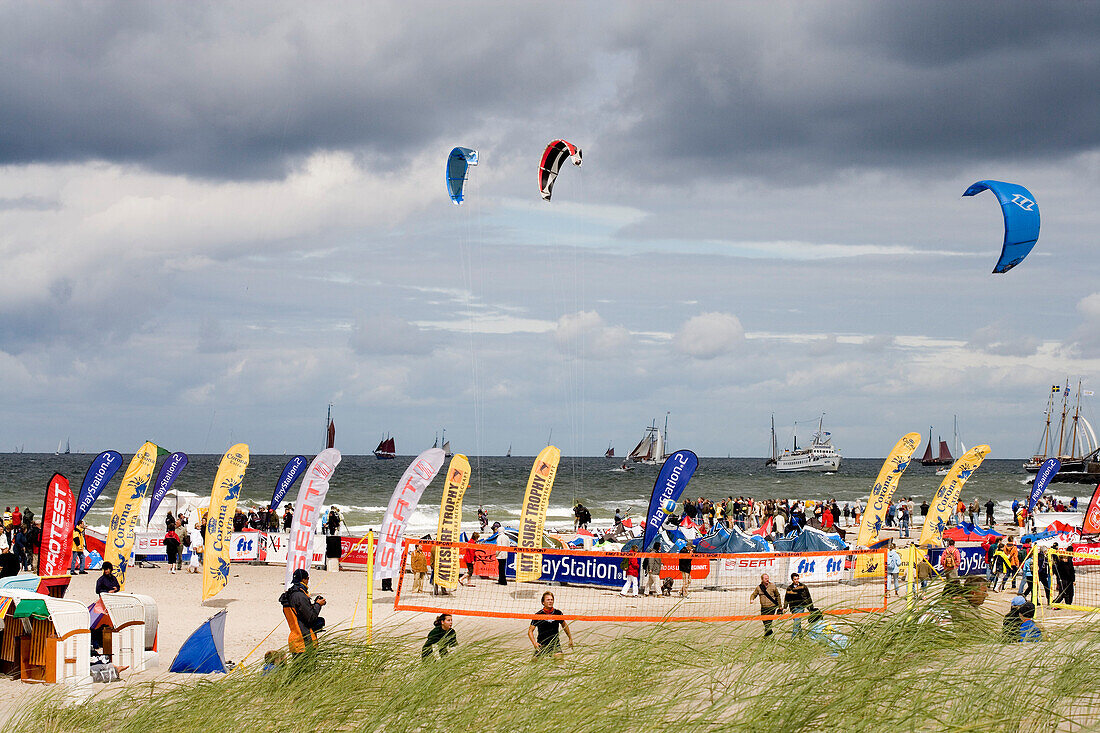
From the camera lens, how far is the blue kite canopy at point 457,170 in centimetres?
2242

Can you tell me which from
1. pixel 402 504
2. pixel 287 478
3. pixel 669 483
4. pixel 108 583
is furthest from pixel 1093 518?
pixel 108 583

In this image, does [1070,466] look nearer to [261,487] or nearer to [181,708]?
[261,487]

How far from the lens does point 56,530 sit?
1861cm

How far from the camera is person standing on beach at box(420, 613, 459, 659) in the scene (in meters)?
7.84

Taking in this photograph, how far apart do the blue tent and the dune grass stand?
10.7ft

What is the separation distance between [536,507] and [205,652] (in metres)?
8.73

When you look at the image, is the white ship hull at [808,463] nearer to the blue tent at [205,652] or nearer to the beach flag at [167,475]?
the beach flag at [167,475]

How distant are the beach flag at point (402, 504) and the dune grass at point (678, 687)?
9.42 meters

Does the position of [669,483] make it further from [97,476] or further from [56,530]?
[97,476]

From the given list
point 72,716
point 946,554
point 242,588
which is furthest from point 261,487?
point 72,716

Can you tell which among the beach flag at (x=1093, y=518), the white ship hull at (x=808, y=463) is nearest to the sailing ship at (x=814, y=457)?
the white ship hull at (x=808, y=463)

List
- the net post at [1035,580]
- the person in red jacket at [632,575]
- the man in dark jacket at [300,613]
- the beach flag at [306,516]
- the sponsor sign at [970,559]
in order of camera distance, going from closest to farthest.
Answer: the man in dark jacket at [300,613]
the net post at [1035,580]
the beach flag at [306,516]
the person in red jacket at [632,575]
the sponsor sign at [970,559]

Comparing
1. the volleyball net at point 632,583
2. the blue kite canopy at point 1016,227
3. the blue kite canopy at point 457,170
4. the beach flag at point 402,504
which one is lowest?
the volleyball net at point 632,583

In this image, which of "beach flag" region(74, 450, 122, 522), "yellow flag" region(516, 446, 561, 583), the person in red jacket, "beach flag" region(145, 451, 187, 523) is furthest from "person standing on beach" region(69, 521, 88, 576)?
the person in red jacket
